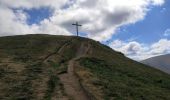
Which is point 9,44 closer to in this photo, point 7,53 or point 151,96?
point 7,53

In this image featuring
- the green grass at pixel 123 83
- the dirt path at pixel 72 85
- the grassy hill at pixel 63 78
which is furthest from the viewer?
the green grass at pixel 123 83

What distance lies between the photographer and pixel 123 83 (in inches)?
1917

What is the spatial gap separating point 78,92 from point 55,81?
657 cm

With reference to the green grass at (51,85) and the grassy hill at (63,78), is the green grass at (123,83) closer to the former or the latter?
the grassy hill at (63,78)

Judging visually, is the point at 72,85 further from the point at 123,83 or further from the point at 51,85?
the point at 123,83

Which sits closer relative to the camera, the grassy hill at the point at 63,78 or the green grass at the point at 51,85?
the green grass at the point at 51,85

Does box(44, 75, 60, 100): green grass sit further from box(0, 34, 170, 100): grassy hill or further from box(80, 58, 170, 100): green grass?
box(80, 58, 170, 100): green grass

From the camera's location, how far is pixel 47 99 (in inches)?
1400

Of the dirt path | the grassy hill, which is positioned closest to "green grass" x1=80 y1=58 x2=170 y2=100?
the grassy hill

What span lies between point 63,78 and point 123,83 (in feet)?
28.2

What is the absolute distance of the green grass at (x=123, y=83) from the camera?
134ft

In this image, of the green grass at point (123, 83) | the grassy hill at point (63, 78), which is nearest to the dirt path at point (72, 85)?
the grassy hill at point (63, 78)

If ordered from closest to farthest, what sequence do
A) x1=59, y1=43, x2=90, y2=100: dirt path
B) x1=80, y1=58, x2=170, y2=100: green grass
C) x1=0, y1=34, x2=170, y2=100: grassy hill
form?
x1=59, y1=43, x2=90, y2=100: dirt path, x1=0, y1=34, x2=170, y2=100: grassy hill, x1=80, y1=58, x2=170, y2=100: green grass

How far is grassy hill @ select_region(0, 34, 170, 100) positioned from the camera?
38656 millimetres
